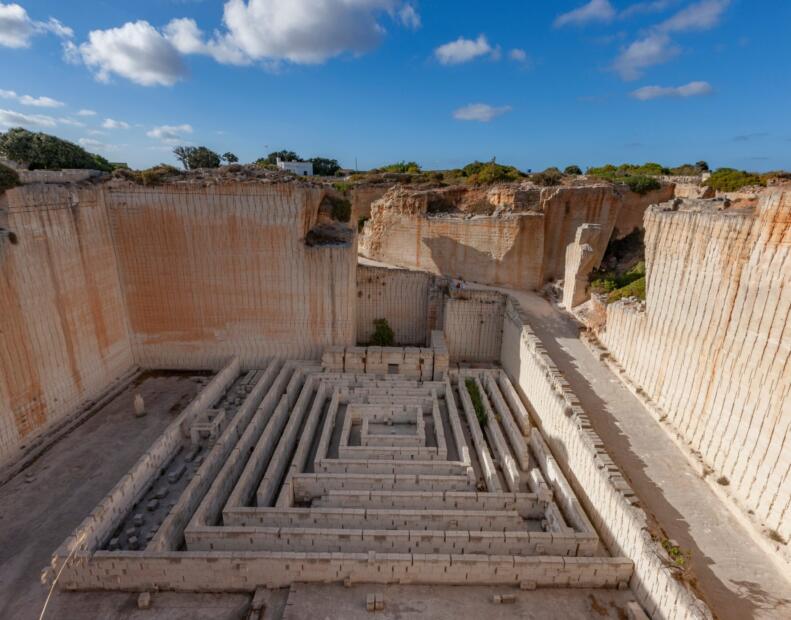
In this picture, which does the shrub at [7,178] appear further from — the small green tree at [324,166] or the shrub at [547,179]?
the small green tree at [324,166]

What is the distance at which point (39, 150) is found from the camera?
62.3 feet

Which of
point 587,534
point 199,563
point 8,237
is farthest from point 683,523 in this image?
point 8,237

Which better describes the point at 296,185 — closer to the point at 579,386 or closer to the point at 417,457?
the point at 417,457

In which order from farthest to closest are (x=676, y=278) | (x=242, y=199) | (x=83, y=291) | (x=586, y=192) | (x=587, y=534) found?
(x=586, y=192)
(x=242, y=199)
(x=83, y=291)
(x=676, y=278)
(x=587, y=534)

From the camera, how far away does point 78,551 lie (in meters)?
7.18

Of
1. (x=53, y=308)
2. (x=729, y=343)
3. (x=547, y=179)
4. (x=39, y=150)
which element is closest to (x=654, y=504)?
(x=729, y=343)

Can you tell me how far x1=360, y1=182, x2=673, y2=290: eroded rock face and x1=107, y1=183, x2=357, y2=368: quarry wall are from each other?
7.03 m

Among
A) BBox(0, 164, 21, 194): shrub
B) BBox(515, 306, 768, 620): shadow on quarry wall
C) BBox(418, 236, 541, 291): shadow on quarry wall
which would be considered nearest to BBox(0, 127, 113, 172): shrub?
BBox(0, 164, 21, 194): shrub

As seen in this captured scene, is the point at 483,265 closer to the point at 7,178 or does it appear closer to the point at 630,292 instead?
the point at 630,292

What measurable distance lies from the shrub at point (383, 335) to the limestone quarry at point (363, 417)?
201mm

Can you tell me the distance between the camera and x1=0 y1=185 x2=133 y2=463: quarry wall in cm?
1006

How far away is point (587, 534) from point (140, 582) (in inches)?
329

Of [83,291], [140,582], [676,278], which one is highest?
[676,278]

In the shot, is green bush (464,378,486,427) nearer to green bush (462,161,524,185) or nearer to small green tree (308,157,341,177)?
green bush (462,161,524,185)
